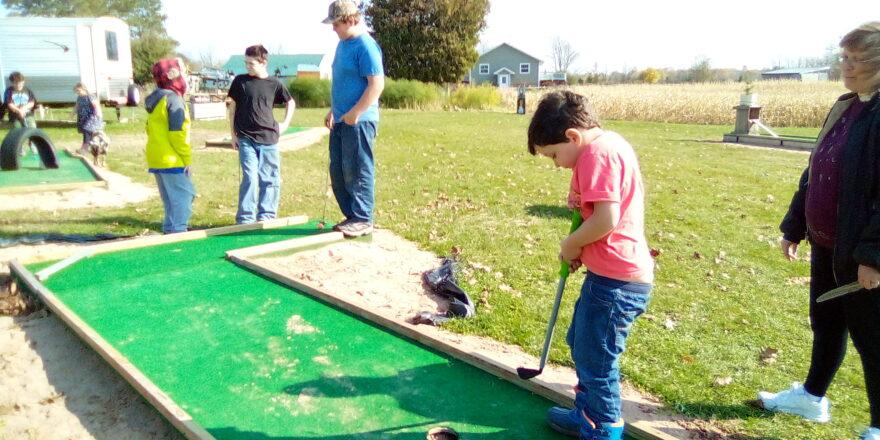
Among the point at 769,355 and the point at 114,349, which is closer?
the point at 114,349

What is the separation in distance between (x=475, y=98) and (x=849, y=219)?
31.0 m

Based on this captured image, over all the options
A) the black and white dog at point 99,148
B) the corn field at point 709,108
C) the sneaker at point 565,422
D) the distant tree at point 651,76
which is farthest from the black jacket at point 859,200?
the distant tree at point 651,76

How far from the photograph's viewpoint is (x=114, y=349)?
3588mm

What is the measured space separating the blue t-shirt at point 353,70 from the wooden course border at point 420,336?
1413 millimetres

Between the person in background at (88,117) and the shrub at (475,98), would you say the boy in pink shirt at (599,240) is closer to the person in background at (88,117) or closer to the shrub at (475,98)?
the person in background at (88,117)

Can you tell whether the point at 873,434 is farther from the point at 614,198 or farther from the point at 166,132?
the point at 166,132

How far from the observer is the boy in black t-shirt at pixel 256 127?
21.0ft

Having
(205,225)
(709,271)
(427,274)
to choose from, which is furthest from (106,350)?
(709,271)

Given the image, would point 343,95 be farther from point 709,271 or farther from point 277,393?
point 709,271

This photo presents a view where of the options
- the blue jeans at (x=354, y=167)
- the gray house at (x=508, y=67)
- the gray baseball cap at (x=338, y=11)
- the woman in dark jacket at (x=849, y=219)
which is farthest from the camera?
the gray house at (x=508, y=67)

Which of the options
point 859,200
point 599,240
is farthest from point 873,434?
point 599,240

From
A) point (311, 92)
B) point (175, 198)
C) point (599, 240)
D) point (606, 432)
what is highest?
point (311, 92)

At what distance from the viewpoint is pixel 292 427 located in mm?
2928

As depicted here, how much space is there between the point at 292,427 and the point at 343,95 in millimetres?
3590
